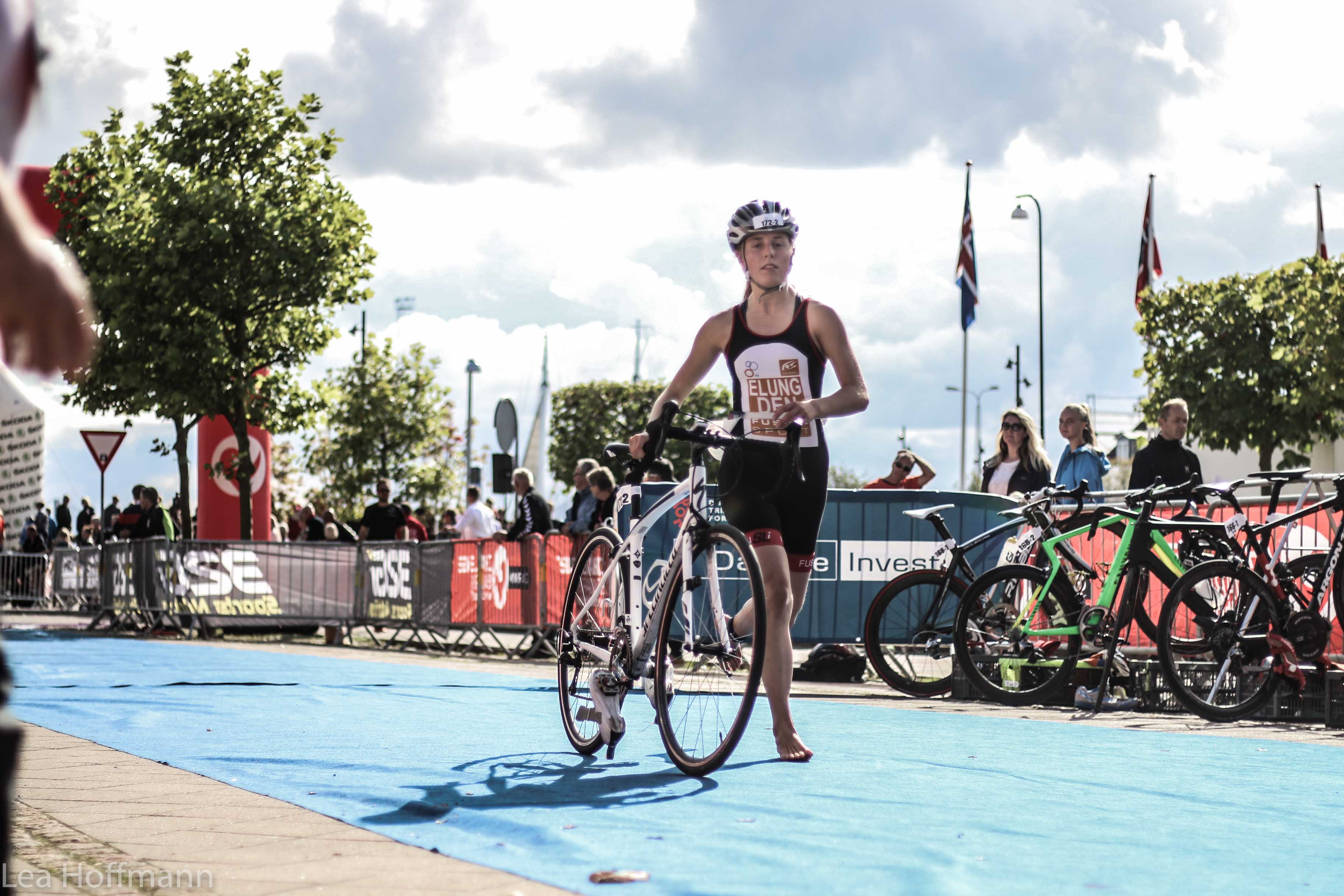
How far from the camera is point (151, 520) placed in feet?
72.0

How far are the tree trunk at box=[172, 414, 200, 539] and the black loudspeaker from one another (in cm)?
661

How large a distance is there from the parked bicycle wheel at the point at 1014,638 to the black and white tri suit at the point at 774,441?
3.09m

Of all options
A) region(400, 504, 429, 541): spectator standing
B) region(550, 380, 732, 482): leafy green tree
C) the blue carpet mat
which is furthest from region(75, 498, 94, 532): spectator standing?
region(550, 380, 732, 482): leafy green tree

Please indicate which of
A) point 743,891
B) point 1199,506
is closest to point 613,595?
Result: point 743,891

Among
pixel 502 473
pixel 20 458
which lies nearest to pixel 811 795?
pixel 502 473

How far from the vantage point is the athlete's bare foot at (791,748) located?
224 inches

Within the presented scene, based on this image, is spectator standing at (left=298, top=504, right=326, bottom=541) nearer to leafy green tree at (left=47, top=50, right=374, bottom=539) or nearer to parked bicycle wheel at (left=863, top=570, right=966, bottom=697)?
leafy green tree at (left=47, top=50, right=374, bottom=539)

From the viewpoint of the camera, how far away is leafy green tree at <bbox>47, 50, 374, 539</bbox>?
22.1 meters

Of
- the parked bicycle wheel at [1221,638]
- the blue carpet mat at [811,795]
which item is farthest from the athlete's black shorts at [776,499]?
the parked bicycle wheel at [1221,638]

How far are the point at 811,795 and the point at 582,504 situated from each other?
11708 mm

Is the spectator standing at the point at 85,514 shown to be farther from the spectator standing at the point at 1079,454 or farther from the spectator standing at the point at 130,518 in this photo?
the spectator standing at the point at 1079,454

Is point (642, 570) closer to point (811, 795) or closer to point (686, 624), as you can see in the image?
point (686, 624)

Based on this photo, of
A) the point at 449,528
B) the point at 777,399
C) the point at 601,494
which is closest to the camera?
the point at 777,399

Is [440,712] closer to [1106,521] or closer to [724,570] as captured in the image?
[724,570]
